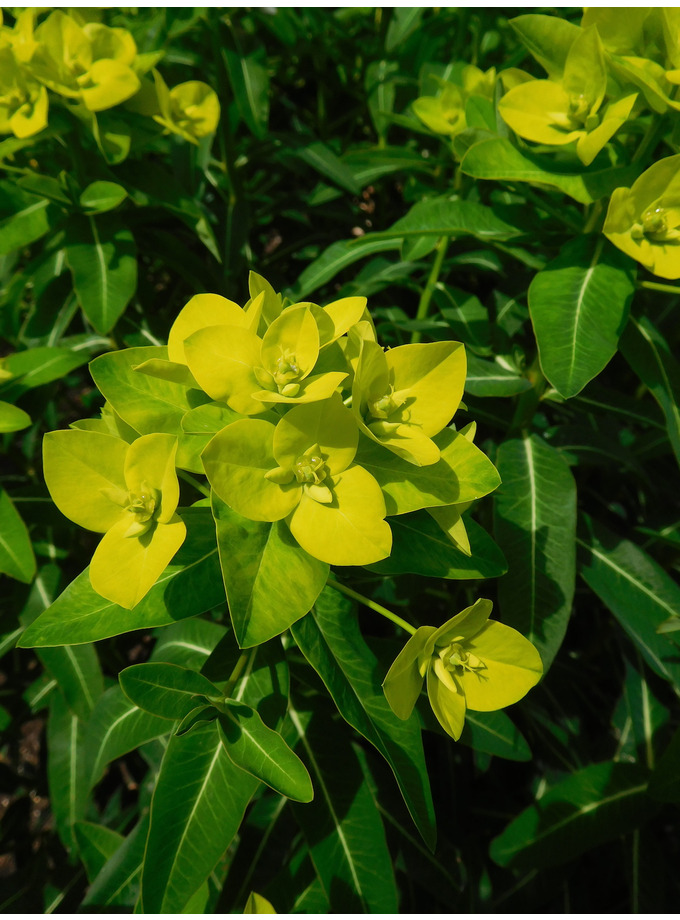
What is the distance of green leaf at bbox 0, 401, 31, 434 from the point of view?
1.45 metres

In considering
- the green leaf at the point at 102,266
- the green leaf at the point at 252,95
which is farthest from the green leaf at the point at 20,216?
the green leaf at the point at 252,95

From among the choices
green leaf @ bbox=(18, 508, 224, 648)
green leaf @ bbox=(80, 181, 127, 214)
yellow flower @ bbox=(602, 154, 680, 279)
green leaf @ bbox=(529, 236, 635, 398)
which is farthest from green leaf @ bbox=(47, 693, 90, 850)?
yellow flower @ bbox=(602, 154, 680, 279)

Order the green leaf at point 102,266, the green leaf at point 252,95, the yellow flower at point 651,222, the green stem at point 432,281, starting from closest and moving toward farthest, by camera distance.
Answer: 1. the yellow flower at point 651,222
2. the green leaf at point 102,266
3. the green stem at point 432,281
4. the green leaf at point 252,95

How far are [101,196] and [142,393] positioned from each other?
819 millimetres

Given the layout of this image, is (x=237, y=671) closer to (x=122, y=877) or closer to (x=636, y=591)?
(x=122, y=877)

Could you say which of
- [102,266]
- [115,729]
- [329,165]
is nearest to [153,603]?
[115,729]

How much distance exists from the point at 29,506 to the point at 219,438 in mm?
1138

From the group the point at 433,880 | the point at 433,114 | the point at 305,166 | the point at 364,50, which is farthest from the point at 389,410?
the point at 364,50

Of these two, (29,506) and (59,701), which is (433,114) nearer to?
(29,506)

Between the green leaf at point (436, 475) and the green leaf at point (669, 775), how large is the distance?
→ 856mm

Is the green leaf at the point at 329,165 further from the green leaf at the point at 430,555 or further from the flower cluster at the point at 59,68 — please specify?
the green leaf at the point at 430,555

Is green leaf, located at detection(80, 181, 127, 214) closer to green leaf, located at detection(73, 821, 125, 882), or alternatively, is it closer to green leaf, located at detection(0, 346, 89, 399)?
green leaf, located at detection(0, 346, 89, 399)

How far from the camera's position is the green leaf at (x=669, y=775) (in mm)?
1420

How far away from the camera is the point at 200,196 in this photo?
222cm
